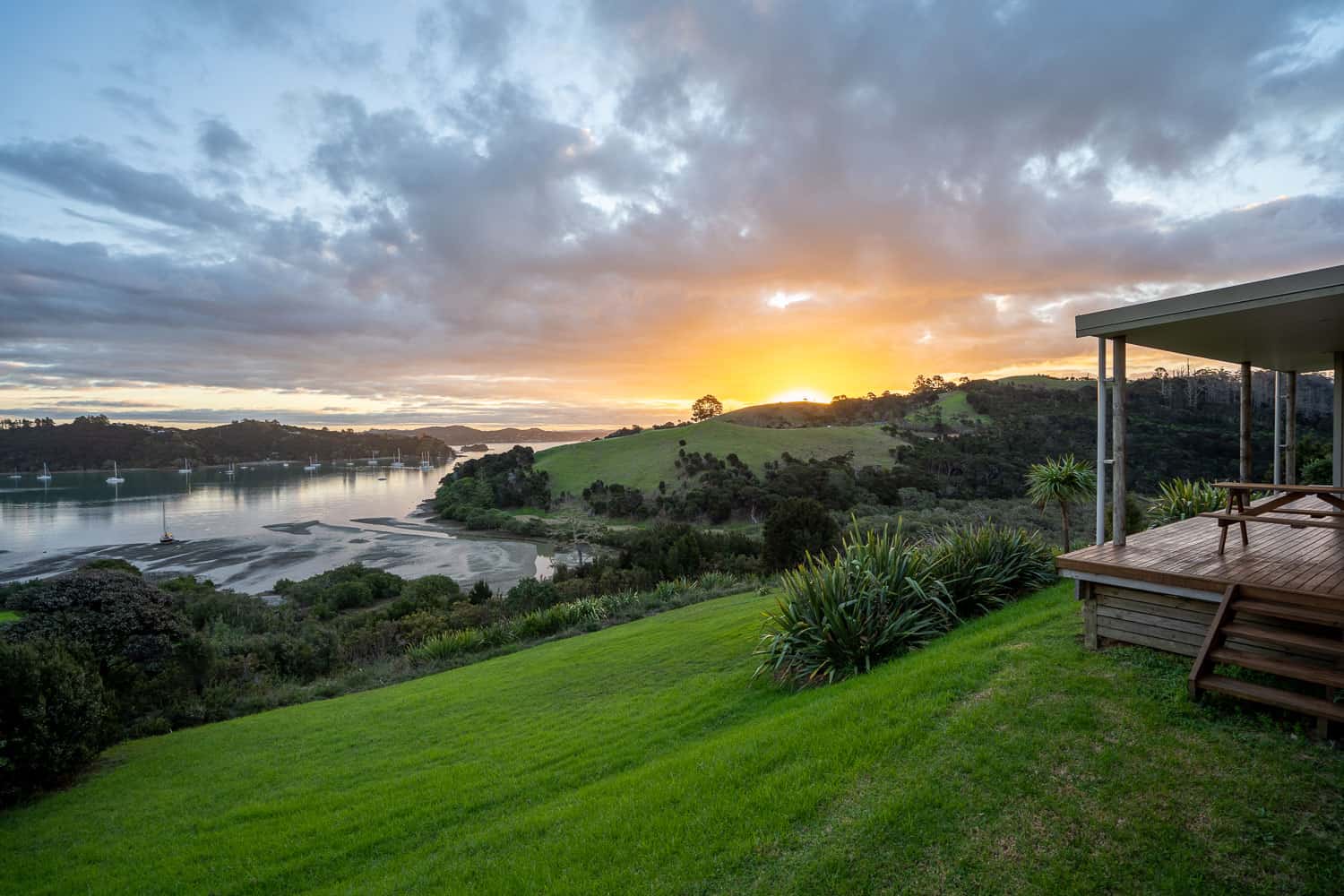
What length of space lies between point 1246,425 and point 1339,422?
5.41ft

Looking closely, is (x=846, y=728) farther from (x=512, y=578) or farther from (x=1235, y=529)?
(x=512, y=578)

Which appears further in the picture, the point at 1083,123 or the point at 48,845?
the point at 1083,123

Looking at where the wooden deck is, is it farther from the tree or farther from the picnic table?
the tree

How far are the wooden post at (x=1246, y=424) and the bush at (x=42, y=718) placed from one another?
1597 cm

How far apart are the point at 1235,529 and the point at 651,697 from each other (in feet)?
23.5

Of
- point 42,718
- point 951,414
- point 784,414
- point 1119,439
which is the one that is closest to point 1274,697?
point 1119,439

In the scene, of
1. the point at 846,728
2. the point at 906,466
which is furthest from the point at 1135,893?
the point at 906,466

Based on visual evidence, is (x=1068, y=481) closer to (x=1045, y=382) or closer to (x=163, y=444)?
(x=1045, y=382)

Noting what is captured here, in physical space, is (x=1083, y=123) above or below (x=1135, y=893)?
above

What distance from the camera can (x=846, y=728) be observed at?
435cm

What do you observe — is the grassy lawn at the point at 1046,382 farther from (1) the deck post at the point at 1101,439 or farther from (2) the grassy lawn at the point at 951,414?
(1) the deck post at the point at 1101,439

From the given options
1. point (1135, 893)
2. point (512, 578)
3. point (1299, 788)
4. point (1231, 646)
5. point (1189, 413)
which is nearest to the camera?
point (1135, 893)

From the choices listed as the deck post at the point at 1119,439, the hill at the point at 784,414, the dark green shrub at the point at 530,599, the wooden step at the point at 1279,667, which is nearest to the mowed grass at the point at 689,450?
the hill at the point at 784,414

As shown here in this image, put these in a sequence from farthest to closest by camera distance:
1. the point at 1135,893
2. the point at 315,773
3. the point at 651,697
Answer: the point at 651,697 → the point at 315,773 → the point at 1135,893
